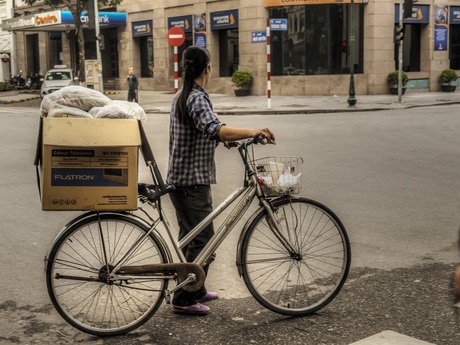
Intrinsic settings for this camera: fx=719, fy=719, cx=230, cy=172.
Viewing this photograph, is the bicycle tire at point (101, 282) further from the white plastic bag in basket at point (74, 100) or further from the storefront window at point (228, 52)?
the storefront window at point (228, 52)

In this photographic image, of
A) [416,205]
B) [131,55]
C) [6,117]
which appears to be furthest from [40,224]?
[131,55]

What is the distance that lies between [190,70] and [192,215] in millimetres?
935

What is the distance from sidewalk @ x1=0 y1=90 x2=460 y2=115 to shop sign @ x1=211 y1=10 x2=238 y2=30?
11.8 feet

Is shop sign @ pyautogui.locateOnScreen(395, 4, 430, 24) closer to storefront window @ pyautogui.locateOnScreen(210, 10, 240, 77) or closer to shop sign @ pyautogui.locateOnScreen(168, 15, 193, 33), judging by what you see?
storefront window @ pyautogui.locateOnScreen(210, 10, 240, 77)

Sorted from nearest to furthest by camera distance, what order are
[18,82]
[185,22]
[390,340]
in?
[390,340]
[185,22]
[18,82]

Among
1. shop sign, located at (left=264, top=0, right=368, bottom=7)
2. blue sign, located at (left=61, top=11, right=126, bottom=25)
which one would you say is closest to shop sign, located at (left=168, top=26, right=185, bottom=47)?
shop sign, located at (left=264, top=0, right=368, bottom=7)

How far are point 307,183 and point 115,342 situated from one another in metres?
6.06

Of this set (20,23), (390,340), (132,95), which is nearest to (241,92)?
(132,95)

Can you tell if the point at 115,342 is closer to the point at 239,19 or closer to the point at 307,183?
the point at 307,183

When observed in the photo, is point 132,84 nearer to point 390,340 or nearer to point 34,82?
point 34,82

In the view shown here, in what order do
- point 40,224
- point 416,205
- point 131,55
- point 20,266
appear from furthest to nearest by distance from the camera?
point 131,55 < point 416,205 < point 40,224 < point 20,266

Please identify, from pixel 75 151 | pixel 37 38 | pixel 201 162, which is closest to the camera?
pixel 75 151

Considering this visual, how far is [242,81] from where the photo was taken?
112 ft

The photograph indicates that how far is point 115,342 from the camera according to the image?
14.0 feet
